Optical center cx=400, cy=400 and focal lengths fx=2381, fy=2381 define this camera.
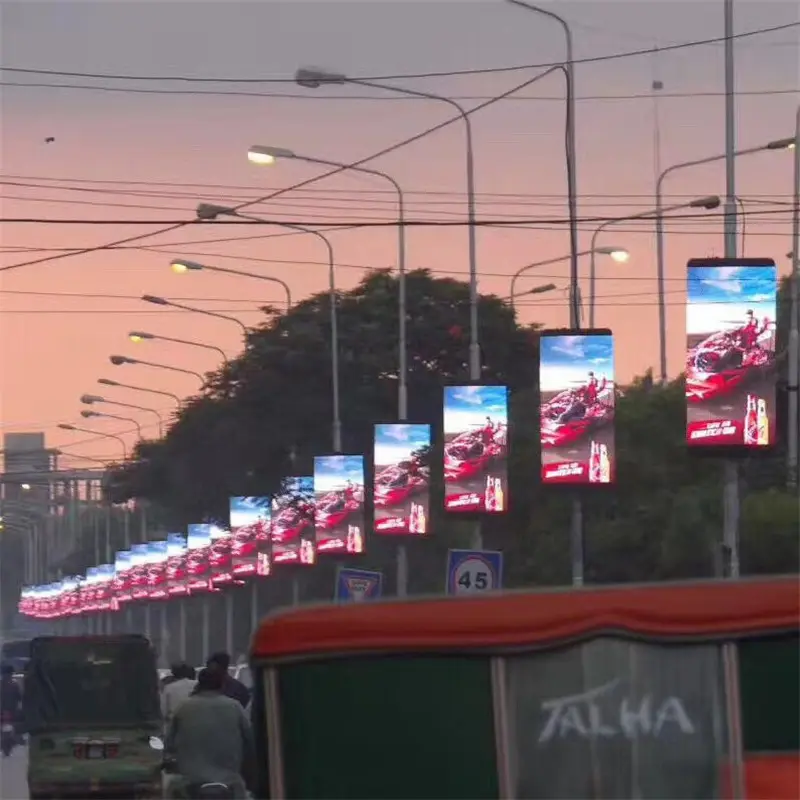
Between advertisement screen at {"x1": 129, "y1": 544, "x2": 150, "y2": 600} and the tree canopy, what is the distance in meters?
33.0

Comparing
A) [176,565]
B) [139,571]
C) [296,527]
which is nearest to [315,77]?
[296,527]

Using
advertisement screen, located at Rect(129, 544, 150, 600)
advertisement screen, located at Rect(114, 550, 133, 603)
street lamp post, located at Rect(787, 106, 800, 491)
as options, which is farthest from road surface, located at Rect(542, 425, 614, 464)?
advertisement screen, located at Rect(114, 550, 133, 603)

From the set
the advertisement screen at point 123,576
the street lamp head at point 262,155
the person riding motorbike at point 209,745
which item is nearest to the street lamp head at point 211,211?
the street lamp head at point 262,155

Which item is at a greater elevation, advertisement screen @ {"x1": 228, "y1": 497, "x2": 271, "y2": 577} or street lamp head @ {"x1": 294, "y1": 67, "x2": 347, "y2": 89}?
street lamp head @ {"x1": 294, "y1": 67, "x2": 347, "y2": 89}

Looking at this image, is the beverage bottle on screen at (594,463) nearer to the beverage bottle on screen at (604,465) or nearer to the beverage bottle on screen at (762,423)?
the beverage bottle on screen at (604,465)

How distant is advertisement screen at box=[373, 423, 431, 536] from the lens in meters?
45.9

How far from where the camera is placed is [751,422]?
108 feet

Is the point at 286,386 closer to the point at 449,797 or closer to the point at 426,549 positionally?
the point at 426,549

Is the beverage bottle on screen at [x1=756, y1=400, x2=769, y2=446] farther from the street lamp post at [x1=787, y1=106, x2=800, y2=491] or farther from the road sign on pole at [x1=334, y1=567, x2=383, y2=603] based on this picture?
the street lamp post at [x1=787, y1=106, x2=800, y2=491]

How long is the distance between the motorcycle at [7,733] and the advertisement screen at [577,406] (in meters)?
9.81

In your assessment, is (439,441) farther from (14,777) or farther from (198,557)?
(198,557)

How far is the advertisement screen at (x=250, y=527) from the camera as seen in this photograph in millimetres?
65875

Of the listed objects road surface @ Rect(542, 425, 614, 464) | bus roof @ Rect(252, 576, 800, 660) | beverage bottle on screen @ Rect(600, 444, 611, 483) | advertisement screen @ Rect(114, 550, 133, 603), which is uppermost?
road surface @ Rect(542, 425, 614, 464)

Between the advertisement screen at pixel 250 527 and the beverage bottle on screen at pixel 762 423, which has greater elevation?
the beverage bottle on screen at pixel 762 423
